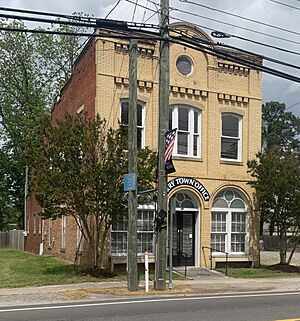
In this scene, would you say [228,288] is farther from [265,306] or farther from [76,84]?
[76,84]

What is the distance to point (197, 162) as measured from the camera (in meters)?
25.0

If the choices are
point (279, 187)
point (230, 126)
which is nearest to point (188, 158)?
point (230, 126)

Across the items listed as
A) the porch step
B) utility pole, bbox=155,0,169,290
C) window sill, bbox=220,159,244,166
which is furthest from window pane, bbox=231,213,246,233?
utility pole, bbox=155,0,169,290

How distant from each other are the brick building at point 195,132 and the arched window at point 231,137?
4cm

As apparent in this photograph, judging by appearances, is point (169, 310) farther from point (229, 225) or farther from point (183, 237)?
point (229, 225)

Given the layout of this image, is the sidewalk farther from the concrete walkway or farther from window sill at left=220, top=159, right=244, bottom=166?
window sill at left=220, top=159, right=244, bottom=166

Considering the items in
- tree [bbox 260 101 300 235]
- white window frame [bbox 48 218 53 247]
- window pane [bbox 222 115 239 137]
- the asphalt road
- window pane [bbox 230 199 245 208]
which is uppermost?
tree [bbox 260 101 300 235]

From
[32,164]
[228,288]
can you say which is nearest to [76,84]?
[32,164]

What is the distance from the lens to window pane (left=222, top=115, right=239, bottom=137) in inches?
1029

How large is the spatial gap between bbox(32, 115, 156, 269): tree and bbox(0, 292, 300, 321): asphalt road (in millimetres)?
5269

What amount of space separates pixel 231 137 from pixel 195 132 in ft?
5.97

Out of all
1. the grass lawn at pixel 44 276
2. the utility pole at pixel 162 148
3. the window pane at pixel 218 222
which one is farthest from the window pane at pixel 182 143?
the utility pole at pixel 162 148

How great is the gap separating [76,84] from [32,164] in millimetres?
7357

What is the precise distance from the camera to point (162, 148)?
17.9 m
